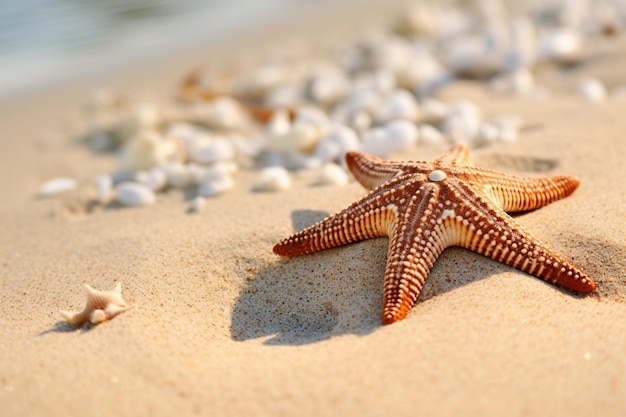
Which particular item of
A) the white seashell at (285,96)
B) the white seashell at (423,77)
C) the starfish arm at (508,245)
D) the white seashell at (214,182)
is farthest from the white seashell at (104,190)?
the white seashell at (423,77)

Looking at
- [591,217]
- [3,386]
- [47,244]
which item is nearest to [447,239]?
[591,217]

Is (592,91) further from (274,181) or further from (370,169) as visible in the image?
(274,181)

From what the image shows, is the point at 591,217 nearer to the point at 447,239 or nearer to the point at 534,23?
the point at 447,239

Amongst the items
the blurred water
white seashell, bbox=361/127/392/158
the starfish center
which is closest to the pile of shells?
white seashell, bbox=361/127/392/158

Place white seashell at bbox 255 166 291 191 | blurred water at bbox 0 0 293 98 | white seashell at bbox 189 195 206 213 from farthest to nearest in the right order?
1. blurred water at bbox 0 0 293 98
2. white seashell at bbox 255 166 291 191
3. white seashell at bbox 189 195 206 213

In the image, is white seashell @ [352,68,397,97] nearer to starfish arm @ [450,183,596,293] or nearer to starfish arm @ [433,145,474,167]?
starfish arm @ [433,145,474,167]

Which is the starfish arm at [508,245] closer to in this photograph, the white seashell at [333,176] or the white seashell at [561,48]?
the white seashell at [333,176]
